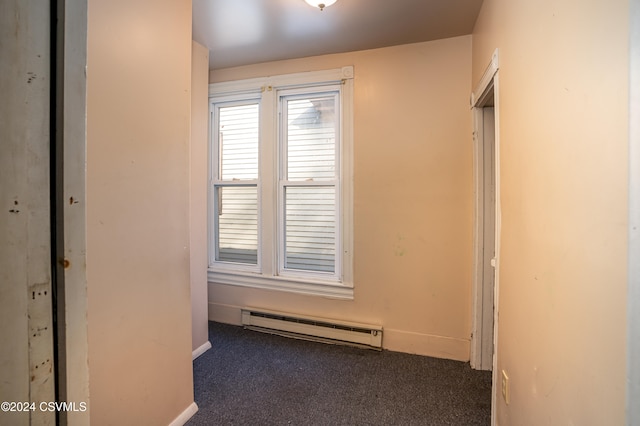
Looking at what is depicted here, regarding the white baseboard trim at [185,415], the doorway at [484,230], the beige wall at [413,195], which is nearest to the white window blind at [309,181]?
the beige wall at [413,195]

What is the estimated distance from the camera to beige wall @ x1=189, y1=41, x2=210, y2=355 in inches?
97.7

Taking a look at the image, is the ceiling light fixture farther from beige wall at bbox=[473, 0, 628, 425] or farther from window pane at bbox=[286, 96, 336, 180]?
beige wall at bbox=[473, 0, 628, 425]

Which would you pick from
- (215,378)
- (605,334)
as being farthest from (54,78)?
(215,378)

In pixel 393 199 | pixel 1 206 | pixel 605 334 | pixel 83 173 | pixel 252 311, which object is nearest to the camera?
pixel 1 206

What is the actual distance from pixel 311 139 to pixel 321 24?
96cm

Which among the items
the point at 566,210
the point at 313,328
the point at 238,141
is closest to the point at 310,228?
the point at 313,328

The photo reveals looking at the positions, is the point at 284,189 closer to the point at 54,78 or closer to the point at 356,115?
the point at 356,115

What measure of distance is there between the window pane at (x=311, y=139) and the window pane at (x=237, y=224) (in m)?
0.54

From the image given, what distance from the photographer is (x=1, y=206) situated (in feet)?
1.45

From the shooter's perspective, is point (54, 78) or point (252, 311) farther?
point (252, 311)

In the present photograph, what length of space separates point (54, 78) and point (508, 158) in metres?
1.67

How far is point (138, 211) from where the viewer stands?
1446mm

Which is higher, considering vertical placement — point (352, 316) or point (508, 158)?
point (508, 158)

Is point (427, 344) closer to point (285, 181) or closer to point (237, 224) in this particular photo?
point (285, 181)
